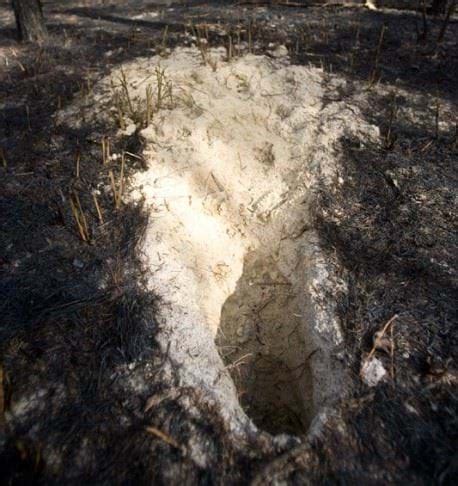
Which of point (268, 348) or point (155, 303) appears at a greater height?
point (155, 303)

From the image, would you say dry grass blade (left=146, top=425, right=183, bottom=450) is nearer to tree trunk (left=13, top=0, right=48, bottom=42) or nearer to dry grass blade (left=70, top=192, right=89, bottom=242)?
dry grass blade (left=70, top=192, right=89, bottom=242)

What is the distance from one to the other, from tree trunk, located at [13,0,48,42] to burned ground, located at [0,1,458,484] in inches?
31.2

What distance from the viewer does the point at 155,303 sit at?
2.52 m

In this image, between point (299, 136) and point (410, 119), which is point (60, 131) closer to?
point (299, 136)

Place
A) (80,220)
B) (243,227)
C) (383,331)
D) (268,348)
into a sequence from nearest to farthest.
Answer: (383,331) → (80,220) → (268,348) → (243,227)

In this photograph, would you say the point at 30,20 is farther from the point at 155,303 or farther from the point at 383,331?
the point at 383,331

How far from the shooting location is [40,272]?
2.55m

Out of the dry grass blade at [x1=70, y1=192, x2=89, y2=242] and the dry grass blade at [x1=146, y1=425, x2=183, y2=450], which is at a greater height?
the dry grass blade at [x1=70, y1=192, x2=89, y2=242]

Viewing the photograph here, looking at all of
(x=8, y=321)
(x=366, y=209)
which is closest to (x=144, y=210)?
(x=8, y=321)

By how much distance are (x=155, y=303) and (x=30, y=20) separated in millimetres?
4341

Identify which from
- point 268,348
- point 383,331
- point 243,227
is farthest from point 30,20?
point 383,331

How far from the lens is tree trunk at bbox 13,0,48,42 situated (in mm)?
4617

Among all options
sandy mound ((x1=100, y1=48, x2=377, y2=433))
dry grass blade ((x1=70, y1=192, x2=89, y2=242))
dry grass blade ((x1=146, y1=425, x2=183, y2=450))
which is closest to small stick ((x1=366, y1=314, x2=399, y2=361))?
sandy mound ((x1=100, y1=48, x2=377, y2=433))

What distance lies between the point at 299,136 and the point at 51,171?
7.27ft
